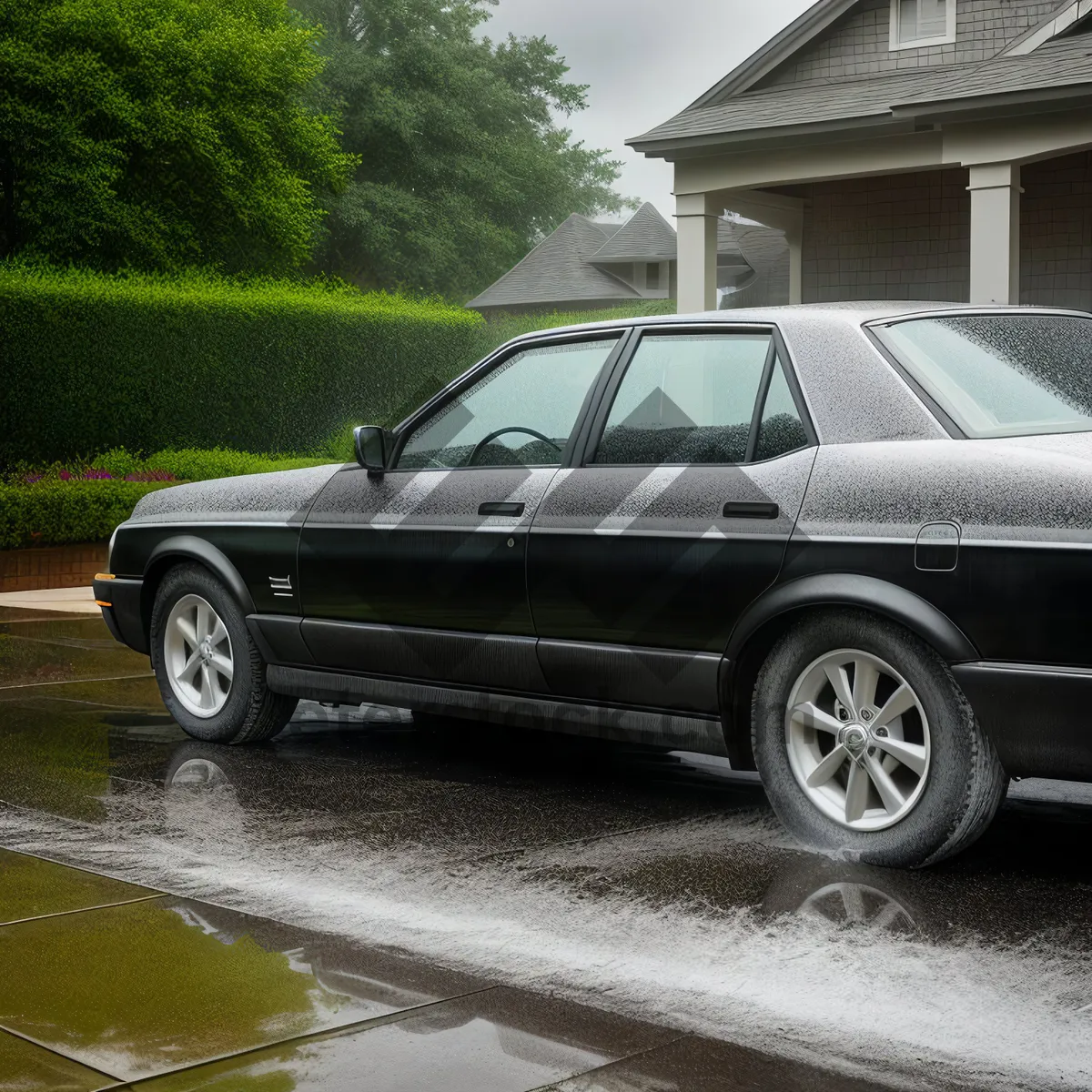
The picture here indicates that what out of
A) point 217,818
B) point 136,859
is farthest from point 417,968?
point 217,818

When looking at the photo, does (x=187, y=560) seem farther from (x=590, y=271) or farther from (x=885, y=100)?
(x=590, y=271)

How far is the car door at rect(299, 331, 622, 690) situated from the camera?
18.5ft

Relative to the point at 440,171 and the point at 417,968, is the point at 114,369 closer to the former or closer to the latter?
the point at 417,968

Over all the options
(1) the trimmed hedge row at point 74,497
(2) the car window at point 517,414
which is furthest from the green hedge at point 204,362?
(2) the car window at point 517,414

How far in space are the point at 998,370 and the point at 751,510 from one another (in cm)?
88

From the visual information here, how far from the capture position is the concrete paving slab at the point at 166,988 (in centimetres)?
338

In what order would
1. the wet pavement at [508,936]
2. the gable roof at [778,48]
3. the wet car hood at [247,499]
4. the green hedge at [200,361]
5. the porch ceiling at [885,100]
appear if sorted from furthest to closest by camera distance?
1. the gable roof at [778,48]
2. the green hedge at [200,361]
3. the porch ceiling at [885,100]
4. the wet car hood at [247,499]
5. the wet pavement at [508,936]

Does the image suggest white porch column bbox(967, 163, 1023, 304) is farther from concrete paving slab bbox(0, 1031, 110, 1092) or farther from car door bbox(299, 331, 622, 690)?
concrete paving slab bbox(0, 1031, 110, 1092)

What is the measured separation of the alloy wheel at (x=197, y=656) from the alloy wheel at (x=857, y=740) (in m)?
2.84

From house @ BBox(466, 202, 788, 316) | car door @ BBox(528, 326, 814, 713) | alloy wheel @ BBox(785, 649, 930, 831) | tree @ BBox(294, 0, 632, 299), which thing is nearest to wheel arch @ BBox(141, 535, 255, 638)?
car door @ BBox(528, 326, 814, 713)

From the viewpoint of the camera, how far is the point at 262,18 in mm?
34938

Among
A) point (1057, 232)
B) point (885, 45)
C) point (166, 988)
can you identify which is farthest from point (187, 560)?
point (885, 45)

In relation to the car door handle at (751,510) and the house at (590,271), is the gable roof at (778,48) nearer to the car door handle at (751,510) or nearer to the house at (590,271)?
the car door handle at (751,510)

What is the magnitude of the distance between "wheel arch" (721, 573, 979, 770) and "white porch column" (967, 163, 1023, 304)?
34.6 feet
